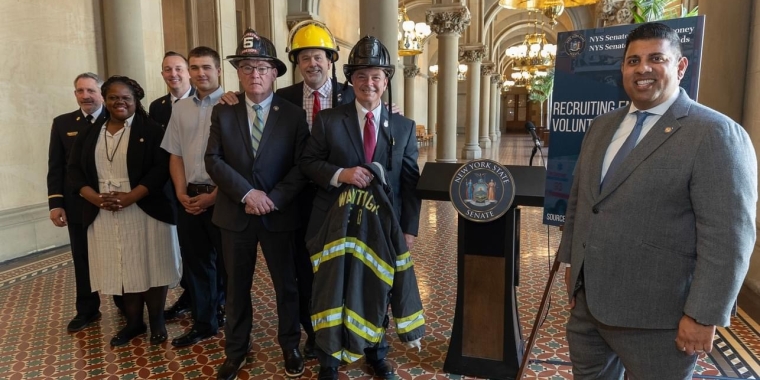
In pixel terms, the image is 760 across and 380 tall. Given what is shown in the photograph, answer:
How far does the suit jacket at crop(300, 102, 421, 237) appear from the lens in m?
2.65

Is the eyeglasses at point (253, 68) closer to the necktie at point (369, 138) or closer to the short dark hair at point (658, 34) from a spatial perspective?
the necktie at point (369, 138)

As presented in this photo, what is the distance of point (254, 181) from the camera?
271cm

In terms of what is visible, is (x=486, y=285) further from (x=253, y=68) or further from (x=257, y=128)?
(x=253, y=68)

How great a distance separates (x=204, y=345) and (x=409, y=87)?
69.6 ft

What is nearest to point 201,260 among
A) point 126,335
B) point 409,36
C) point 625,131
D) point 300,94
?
point 126,335

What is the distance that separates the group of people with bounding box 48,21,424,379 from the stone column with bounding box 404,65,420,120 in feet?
65.1

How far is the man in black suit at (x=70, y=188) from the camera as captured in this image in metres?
3.59

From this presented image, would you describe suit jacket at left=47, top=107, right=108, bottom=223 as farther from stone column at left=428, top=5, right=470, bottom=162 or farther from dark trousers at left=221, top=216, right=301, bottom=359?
stone column at left=428, top=5, right=470, bottom=162

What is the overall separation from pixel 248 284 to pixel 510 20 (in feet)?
96.7

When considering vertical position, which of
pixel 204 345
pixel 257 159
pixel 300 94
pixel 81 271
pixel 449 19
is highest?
pixel 449 19

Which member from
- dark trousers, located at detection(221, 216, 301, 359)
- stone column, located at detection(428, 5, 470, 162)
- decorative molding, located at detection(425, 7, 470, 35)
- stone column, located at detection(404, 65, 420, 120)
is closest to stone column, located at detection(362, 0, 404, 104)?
dark trousers, located at detection(221, 216, 301, 359)

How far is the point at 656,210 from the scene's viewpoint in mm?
1634

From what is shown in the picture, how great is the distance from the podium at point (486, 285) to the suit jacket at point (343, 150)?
0.17 meters

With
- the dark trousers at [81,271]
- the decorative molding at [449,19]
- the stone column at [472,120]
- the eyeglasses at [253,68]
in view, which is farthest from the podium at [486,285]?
the stone column at [472,120]
